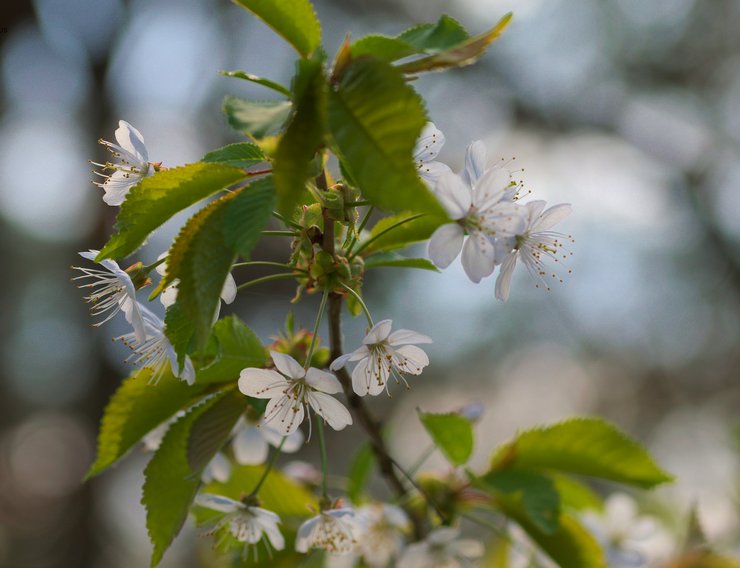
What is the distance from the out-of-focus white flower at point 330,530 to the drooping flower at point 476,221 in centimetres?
43

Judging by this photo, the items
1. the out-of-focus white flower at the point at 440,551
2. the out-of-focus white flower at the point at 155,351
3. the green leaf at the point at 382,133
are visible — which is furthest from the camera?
the out-of-focus white flower at the point at 440,551

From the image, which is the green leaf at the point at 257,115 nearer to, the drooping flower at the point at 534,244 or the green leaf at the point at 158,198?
the green leaf at the point at 158,198

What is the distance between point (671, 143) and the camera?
4.96m

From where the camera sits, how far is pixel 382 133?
63cm

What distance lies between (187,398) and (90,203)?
3.62 m

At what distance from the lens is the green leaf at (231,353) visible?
93 centimetres

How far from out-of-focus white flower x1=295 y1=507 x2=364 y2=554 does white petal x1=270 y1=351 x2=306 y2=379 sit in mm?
247

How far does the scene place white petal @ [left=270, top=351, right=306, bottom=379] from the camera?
86 centimetres

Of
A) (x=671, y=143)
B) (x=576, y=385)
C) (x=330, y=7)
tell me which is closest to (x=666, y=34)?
(x=671, y=143)

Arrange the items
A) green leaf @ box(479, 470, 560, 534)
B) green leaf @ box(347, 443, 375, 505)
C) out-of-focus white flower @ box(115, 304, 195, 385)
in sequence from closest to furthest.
Answer: out-of-focus white flower @ box(115, 304, 195, 385)
green leaf @ box(479, 470, 560, 534)
green leaf @ box(347, 443, 375, 505)

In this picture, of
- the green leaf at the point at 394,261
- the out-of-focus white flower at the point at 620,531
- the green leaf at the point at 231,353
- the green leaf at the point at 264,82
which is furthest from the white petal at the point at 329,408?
the out-of-focus white flower at the point at 620,531

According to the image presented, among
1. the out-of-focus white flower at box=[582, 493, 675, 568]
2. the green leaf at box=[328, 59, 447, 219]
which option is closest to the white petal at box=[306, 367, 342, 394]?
the green leaf at box=[328, 59, 447, 219]

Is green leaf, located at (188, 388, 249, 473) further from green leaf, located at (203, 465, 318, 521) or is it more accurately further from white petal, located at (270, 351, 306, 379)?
A: green leaf, located at (203, 465, 318, 521)

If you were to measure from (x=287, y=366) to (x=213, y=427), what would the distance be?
151mm
